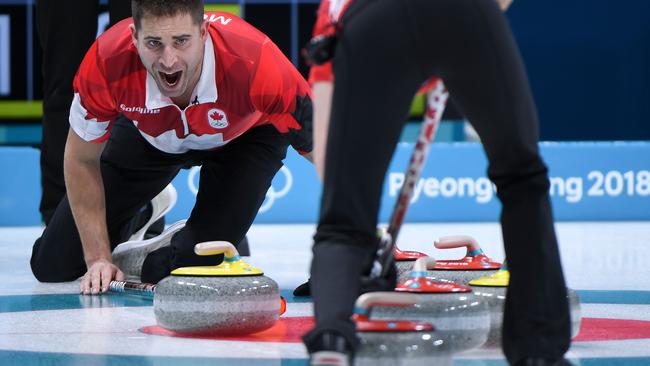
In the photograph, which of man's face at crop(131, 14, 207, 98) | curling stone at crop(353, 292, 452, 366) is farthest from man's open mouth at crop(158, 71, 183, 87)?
curling stone at crop(353, 292, 452, 366)

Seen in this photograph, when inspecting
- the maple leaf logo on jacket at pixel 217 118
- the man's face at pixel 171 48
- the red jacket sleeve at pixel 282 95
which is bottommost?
the maple leaf logo on jacket at pixel 217 118

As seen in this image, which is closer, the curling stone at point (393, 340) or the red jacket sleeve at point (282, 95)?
the curling stone at point (393, 340)

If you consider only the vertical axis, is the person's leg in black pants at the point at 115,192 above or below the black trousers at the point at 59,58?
below

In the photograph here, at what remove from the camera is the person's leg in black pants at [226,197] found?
3.97 meters

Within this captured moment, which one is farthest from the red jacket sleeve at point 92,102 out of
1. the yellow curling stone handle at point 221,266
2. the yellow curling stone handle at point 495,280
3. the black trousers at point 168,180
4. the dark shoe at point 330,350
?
the dark shoe at point 330,350

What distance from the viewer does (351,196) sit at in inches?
74.8

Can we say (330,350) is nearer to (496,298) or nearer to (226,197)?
(496,298)

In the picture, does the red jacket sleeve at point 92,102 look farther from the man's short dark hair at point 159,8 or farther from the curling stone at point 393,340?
the curling stone at point 393,340

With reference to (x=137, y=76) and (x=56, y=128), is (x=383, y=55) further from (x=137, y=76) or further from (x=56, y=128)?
(x=56, y=128)

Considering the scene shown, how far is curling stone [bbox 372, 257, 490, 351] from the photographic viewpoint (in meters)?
2.20

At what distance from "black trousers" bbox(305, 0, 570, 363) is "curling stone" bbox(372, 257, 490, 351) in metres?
0.21

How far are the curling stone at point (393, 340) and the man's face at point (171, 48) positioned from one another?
1.50 metres

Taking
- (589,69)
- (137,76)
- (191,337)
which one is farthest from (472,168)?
(191,337)

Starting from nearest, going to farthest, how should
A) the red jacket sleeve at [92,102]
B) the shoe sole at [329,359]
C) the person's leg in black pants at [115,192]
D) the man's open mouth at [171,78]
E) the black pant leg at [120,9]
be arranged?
the shoe sole at [329,359] → the man's open mouth at [171,78] → the red jacket sleeve at [92,102] → the person's leg in black pants at [115,192] → the black pant leg at [120,9]
